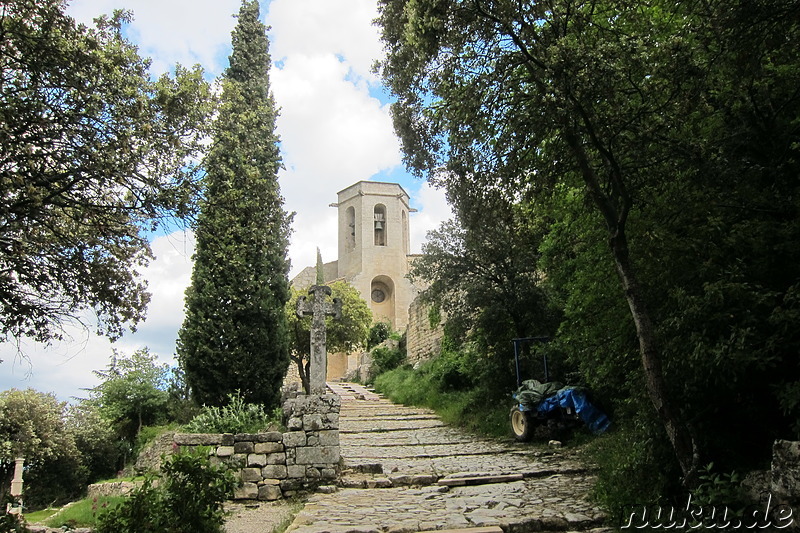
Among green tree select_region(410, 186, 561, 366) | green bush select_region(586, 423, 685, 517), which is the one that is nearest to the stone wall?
green tree select_region(410, 186, 561, 366)

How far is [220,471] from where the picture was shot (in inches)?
220

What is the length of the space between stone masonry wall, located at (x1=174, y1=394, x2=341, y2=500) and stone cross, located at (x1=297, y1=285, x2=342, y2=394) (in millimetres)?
616

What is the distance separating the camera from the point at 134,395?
16.1 meters

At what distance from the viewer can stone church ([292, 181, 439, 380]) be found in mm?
45438

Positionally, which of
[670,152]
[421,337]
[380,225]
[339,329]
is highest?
[380,225]

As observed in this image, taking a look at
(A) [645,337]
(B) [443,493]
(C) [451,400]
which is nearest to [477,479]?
(B) [443,493]

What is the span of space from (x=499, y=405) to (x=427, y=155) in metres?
7.51

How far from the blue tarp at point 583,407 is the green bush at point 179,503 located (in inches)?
237

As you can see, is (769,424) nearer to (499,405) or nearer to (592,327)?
(592,327)

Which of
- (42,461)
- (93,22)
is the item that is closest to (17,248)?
(93,22)

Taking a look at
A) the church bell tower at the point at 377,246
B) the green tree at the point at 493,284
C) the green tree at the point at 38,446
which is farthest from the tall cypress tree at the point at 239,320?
the church bell tower at the point at 377,246

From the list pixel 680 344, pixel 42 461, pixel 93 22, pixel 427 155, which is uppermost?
pixel 93 22

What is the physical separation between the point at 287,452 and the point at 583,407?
16.2 feet

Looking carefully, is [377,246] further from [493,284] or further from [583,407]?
[583,407]
